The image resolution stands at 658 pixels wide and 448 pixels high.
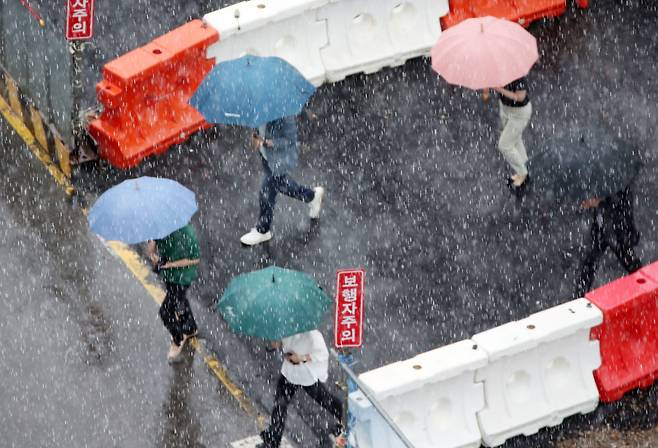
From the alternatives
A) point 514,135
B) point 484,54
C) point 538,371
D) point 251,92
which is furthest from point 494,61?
point 538,371

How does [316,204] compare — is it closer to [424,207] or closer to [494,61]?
[424,207]

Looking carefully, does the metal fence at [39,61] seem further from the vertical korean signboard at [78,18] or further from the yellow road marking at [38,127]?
the vertical korean signboard at [78,18]

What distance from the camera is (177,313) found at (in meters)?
14.2

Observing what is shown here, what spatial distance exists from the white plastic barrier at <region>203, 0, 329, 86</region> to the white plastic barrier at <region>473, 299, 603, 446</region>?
473 cm

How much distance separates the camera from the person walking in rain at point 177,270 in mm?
13609

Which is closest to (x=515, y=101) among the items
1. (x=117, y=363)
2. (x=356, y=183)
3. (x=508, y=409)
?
(x=356, y=183)

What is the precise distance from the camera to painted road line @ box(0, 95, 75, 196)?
16.4 metres

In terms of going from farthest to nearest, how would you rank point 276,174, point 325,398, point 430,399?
point 276,174 → point 430,399 → point 325,398

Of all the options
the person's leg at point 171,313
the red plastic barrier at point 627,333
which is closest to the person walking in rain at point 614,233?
the red plastic barrier at point 627,333

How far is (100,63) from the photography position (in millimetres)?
18094

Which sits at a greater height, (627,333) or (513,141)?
(513,141)

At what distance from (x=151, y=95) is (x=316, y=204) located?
2.06 m

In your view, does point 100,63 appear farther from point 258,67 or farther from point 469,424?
point 469,424

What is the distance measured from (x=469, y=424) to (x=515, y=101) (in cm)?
339
